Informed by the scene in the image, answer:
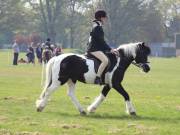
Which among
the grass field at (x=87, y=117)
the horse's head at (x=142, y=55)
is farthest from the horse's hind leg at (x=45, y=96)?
the horse's head at (x=142, y=55)

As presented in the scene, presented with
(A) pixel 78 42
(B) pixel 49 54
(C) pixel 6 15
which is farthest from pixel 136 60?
(A) pixel 78 42

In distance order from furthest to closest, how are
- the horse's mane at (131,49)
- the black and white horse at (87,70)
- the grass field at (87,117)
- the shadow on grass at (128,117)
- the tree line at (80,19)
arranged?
the tree line at (80,19) → the horse's mane at (131,49) → the black and white horse at (87,70) → the shadow on grass at (128,117) → the grass field at (87,117)

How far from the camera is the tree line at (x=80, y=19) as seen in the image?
119250 mm

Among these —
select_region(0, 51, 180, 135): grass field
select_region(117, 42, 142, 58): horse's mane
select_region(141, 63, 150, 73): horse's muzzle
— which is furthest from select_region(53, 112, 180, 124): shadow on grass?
select_region(117, 42, 142, 58): horse's mane

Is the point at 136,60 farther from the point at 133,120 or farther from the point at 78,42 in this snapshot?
the point at 78,42

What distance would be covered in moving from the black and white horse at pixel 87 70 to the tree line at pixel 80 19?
3996 inches

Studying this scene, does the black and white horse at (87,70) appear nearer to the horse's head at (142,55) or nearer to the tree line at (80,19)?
the horse's head at (142,55)

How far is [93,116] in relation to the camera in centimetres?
1482

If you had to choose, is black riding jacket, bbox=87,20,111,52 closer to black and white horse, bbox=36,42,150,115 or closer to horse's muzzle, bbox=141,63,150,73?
black and white horse, bbox=36,42,150,115

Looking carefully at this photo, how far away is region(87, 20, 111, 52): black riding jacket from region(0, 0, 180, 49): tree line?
334 feet

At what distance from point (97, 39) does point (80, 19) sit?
11310cm

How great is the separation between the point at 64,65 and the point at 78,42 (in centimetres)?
11946

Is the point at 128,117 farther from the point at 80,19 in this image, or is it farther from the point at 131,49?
the point at 80,19

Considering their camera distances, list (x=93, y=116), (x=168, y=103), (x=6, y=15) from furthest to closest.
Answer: (x=6, y=15), (x=168, y=103), (x=93, y=116)
